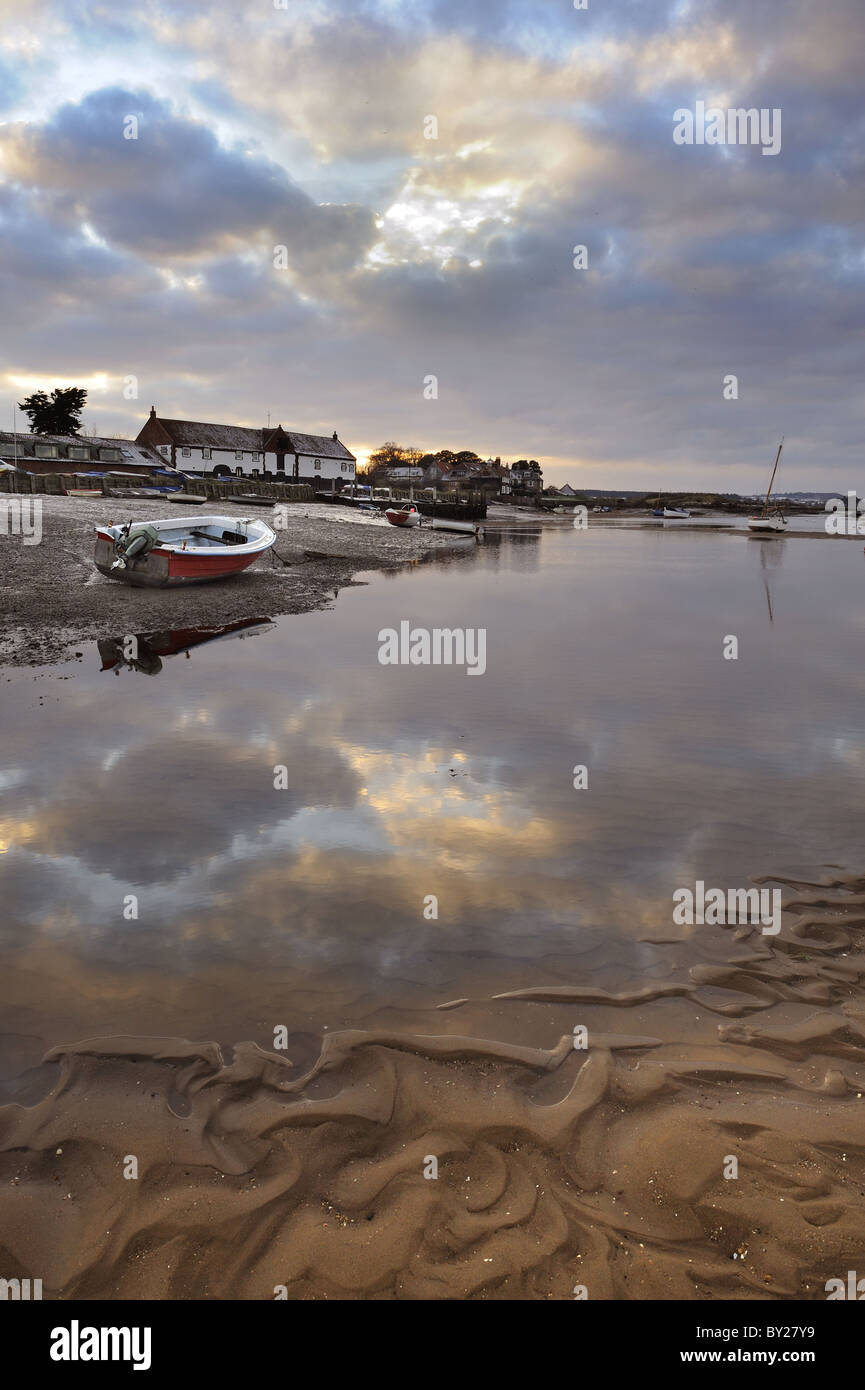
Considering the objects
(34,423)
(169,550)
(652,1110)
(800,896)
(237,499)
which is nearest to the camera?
(652,1110)

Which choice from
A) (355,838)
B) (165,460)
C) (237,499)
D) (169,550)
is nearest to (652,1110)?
(355,838)

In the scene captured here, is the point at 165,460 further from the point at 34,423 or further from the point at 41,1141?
the point at 41,1141

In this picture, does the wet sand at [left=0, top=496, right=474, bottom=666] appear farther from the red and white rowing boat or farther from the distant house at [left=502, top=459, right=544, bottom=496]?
Answer: the distant house at [left=502, top=459, right=544, bottom=496]

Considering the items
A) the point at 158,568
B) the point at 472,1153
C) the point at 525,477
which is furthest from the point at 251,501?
the point at 525,477

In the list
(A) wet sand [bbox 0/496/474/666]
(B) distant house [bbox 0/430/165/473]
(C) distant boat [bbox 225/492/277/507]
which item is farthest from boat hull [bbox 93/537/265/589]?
(B) distant house [bbox 0/430/165/473]

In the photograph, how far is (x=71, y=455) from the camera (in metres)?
73.2

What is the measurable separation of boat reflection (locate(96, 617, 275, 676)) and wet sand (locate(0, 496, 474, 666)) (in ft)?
1.63

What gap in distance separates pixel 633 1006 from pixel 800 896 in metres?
2.63

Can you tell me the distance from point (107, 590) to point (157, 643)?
6.24m

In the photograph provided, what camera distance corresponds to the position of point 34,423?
7906 cm

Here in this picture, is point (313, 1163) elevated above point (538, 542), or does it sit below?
below

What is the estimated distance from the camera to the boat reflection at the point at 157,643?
1556cm

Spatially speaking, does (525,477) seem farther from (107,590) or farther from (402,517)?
(107,590)

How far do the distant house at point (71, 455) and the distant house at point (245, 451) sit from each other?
4.99 metres
